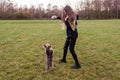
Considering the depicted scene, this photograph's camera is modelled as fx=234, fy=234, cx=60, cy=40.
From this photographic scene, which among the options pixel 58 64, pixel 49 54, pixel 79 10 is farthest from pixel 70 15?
pixel 79 10

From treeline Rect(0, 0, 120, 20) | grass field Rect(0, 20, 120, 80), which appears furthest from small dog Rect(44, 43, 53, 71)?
treeline Rect(0, 0, 120, 20)

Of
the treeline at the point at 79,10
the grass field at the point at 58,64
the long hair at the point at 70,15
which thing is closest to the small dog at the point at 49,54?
the grass field at the point at 58,64

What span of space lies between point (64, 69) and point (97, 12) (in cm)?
5186

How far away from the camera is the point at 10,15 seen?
51.2m

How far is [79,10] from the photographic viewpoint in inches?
2356

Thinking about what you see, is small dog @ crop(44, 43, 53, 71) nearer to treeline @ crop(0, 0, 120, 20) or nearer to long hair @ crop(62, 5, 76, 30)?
long hair @ crop(62, 5, 76, 30)

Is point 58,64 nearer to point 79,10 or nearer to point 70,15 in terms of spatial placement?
point 70,15

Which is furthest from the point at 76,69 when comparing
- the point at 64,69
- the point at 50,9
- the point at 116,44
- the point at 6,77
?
the point at 50,9

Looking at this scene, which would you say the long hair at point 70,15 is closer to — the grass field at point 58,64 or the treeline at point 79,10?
the grass field at point 58,64

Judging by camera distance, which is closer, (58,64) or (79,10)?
(58,64)

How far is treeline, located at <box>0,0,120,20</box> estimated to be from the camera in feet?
171

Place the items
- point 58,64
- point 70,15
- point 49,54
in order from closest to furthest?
point 49,54
point 70,15
point 58,64

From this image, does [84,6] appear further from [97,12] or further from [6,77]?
[6,77]

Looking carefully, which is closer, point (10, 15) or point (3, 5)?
point (10, 15)
